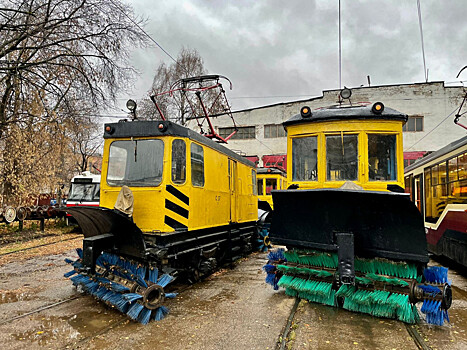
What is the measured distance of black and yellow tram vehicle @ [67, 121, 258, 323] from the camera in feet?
16.2

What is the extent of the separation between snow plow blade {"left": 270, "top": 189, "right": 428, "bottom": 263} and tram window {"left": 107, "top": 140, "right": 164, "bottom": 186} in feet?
7.04

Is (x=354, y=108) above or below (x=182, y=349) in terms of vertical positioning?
above

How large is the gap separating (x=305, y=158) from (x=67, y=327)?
4506 millimetres

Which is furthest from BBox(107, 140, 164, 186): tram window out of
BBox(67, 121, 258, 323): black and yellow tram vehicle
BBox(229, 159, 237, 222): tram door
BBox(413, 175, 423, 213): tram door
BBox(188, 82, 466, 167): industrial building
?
BBox(188, 82, 466, 167): industrial building

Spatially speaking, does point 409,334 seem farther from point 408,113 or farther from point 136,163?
point 408,113

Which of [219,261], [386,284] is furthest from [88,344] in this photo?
[219,261]

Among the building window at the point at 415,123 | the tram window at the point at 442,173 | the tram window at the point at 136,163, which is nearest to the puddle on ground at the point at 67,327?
the tram window at the point at 136,163

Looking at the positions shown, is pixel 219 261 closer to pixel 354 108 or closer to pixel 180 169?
pixel 180 169

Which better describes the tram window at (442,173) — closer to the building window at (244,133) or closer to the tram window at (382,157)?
the tram window at (382,157)

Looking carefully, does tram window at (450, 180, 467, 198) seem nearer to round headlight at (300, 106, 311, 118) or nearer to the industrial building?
round headlight at (300, 106, 311, 118)

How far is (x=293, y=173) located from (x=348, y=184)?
124 cm

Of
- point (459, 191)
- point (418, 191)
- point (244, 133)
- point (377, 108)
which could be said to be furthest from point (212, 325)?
point (244, 133)

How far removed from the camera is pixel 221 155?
7965mm

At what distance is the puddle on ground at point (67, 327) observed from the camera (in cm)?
421
